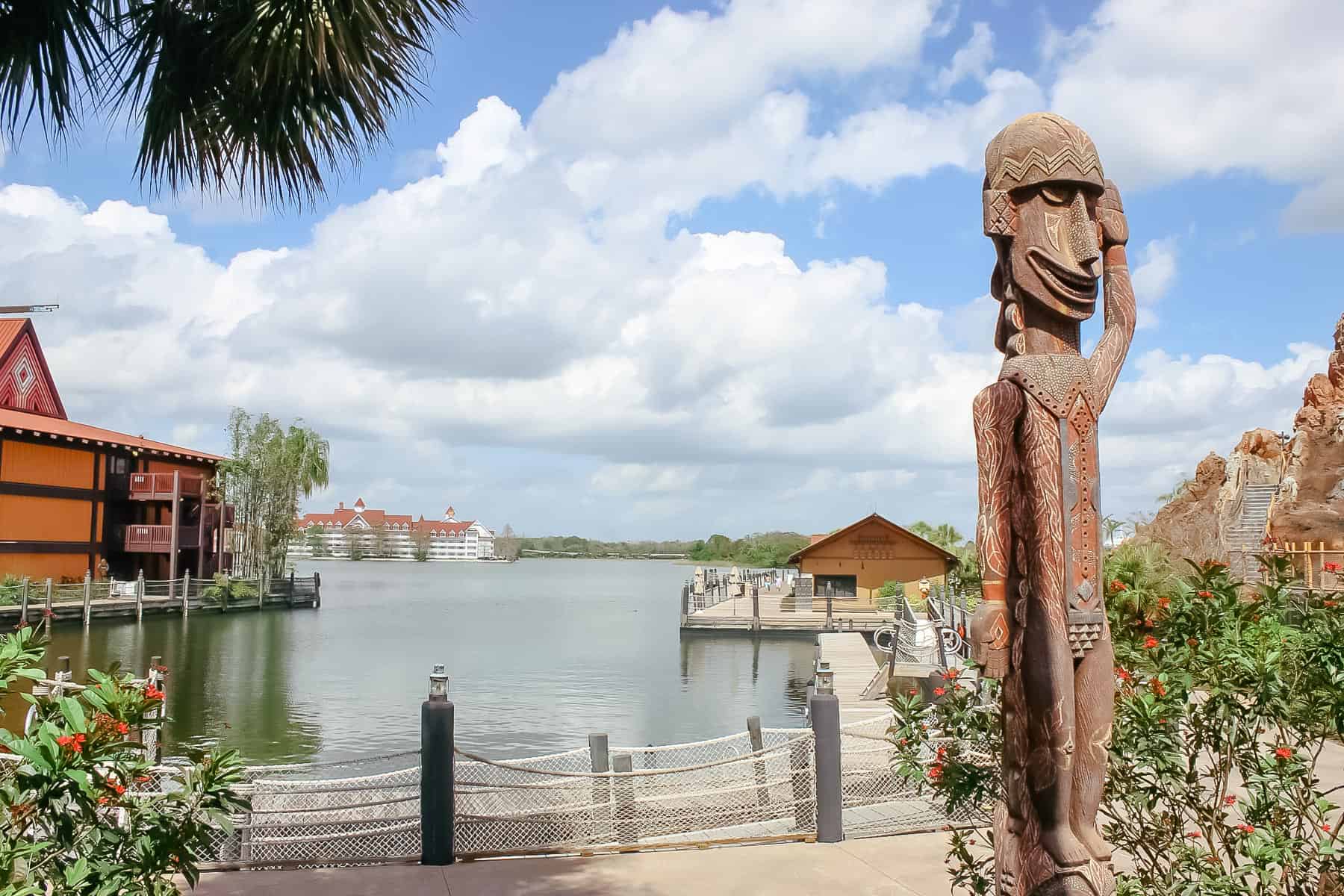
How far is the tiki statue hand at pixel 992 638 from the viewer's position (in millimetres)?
3625

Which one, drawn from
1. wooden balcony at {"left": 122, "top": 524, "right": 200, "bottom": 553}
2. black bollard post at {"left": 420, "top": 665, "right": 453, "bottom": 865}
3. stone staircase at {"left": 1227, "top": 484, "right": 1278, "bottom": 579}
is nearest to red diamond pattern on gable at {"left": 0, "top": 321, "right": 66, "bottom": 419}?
wooden balcony at {"left": 122, "top": 524, "right": 200, "bottom": 553}

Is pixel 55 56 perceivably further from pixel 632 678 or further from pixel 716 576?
pixel 716 576

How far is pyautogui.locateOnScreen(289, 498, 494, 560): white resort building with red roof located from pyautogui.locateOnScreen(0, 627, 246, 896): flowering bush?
146499 millimetres

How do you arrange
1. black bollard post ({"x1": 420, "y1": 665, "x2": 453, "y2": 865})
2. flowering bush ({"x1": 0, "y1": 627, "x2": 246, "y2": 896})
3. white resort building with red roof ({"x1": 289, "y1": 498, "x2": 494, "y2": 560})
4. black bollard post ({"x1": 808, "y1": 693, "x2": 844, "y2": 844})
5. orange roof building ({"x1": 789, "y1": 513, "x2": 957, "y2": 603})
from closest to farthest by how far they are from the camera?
flowering bush ({"x1": 0, "y1": 627, "x2": 246, "y2": 896})
black bollard post ({"x1": 420, "y1": 665, "x2": 453, "y2": 865})
black bollard post ({"x1": 808, "y1": 693, "x2": 844, "y2": 844})
orange roof building ({"x1": 789, "y1": 513, "x2": 957, "y2": 603})
white resort building with red roof ({"x1": 289, "y1": 498, "x2": 494, "y2": 560})

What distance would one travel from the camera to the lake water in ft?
58.7

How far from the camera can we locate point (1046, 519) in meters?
3.74

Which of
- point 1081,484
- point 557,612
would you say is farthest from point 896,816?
point 557,612

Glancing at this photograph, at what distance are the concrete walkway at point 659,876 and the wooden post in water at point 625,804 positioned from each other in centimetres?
92

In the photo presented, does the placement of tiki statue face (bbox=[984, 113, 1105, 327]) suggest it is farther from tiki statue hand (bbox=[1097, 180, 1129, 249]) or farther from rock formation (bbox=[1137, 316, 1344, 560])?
rock formation (bbox=[1137, 316, 1344, 560])

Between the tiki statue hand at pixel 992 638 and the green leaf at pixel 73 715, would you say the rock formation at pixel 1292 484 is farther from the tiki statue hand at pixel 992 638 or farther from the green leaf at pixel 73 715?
the green leaf at pixel 73 715

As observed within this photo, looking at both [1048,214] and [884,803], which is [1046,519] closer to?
[1048,214]

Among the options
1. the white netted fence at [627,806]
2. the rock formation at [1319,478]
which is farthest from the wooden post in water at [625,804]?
the rock formation at [1319,478]

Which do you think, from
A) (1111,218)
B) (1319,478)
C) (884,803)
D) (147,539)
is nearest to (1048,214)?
(1111,218)

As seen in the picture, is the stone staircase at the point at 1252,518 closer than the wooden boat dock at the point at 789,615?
Yes
